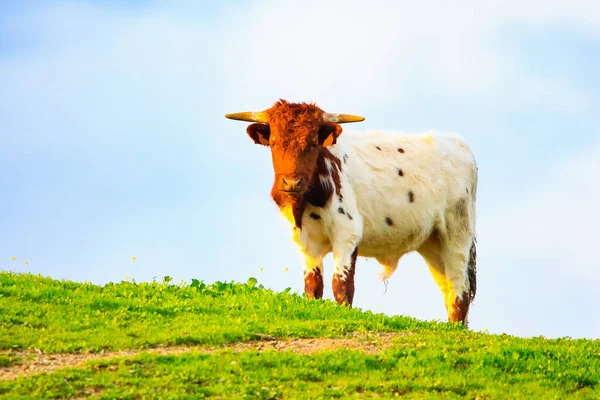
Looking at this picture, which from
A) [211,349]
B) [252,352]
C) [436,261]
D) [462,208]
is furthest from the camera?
[436,261]

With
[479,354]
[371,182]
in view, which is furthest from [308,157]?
[479,354]

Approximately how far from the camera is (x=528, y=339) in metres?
18.0

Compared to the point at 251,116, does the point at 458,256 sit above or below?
below

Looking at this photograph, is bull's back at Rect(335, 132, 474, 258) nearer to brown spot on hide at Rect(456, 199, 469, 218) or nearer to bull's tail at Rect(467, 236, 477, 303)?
brown spot on hide at Rect(456, 199, 469, 218)

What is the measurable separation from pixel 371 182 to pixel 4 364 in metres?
9.94

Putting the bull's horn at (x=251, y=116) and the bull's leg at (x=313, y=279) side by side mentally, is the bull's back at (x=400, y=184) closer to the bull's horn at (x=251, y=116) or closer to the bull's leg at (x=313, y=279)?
the bull's leg at (x=313, y=279)

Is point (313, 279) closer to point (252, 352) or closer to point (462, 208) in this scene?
point (462, 208)

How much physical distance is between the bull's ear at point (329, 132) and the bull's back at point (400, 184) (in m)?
1.04

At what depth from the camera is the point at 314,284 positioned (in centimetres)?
2083

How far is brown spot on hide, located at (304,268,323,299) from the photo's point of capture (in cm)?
2081

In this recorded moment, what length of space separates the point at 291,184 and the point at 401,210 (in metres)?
4.00

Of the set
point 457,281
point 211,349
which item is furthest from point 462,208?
point 211,349

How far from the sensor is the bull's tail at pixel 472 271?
24.5 metres

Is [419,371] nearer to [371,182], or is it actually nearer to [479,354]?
[479,354]
